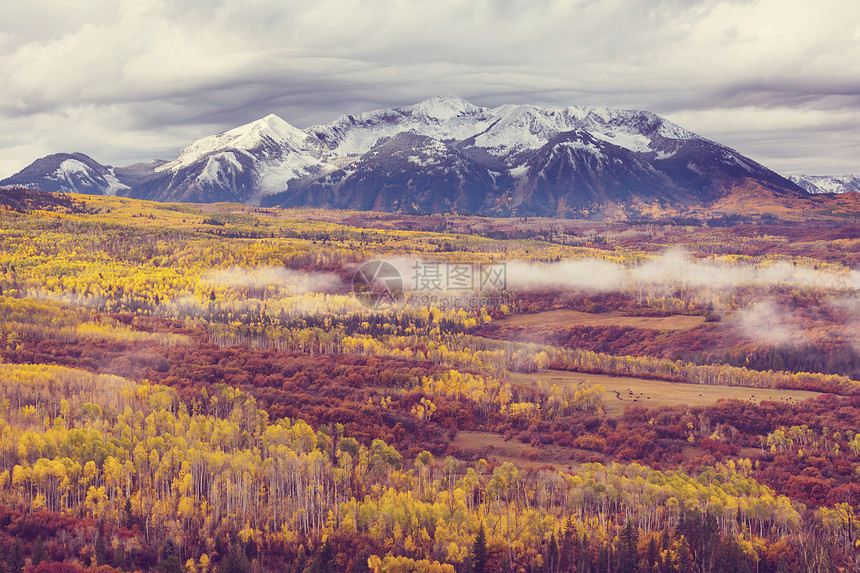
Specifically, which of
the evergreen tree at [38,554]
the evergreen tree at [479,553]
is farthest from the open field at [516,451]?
the evergreen tree at [38,554]

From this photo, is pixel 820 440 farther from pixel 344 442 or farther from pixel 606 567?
pixel 344 442

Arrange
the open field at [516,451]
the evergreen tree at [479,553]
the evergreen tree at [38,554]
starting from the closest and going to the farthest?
1. the evergreen tree at [38,554]
2. the evergreen tree at [479,553]
3. the open field at [516,451]

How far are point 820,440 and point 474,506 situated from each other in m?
103

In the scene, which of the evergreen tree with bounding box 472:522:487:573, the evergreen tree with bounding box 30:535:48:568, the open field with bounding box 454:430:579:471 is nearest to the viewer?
the evergreen tree with bounding box 30:535:48:568

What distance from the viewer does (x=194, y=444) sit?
159 m

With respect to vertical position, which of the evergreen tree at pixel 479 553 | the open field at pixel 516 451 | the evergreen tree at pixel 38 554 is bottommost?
the open field at pixel 516 451

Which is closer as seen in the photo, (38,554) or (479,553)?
(38,554)

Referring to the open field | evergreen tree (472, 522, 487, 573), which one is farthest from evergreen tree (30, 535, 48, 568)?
the open field

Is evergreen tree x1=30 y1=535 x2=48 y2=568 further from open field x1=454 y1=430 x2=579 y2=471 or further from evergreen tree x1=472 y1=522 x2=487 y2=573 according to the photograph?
open field x1=454 y1=430 x2=579 y2=471

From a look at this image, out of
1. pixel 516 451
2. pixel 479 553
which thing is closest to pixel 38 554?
pixel 479 553

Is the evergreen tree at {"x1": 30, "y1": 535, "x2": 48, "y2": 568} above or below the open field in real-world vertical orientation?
above

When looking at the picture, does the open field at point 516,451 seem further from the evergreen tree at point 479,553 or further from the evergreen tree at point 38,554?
the evergreen tree at point 38,554

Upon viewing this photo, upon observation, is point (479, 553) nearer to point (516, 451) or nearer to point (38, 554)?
point (516, 451)

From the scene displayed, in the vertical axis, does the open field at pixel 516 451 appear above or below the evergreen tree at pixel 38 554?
below
